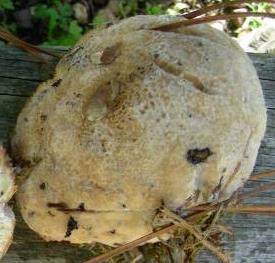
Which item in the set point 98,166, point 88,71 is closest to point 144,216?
point 98,166

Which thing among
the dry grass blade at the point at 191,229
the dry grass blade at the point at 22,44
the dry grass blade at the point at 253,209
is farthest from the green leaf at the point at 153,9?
the dry grass blade at the point at 191,229

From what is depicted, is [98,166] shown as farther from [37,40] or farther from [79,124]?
[37,40]

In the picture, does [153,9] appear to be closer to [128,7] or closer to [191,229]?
[128,7]

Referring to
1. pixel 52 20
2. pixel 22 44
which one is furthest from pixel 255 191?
pixel 52 20

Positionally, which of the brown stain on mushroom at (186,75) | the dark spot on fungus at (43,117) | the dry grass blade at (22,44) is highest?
the brown stain on mushroom at (186,75)

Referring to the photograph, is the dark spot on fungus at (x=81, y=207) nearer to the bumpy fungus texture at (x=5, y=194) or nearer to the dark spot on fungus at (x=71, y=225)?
the dark spot on fungus at (x=71, y=225)

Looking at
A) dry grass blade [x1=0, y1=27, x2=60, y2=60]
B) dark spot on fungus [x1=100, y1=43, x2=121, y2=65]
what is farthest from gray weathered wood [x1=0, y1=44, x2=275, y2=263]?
dark spot on fungus [x1=100, y1=43, x2=121, y2=65]
